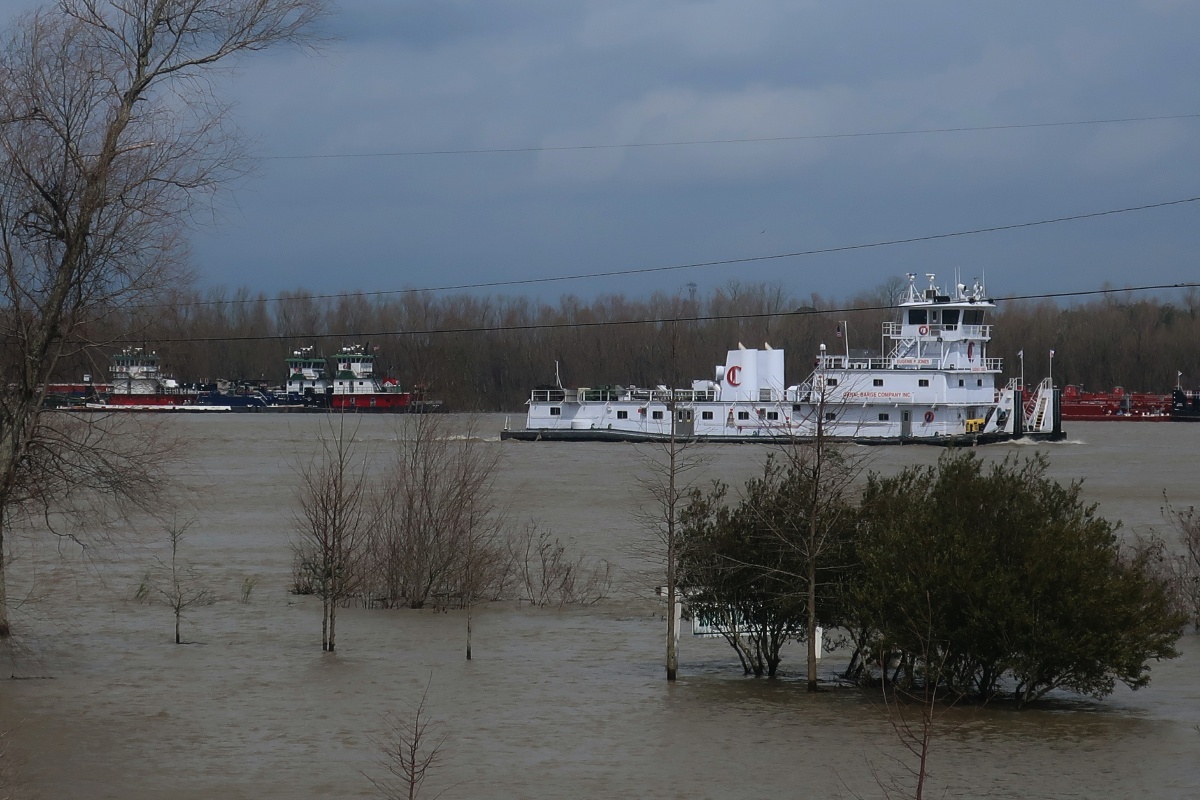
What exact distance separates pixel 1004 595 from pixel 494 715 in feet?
18.8

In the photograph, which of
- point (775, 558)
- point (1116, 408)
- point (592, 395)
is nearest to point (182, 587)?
point (775, 558)

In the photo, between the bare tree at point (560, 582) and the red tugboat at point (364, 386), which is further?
the red tugboat at point (364, 386)

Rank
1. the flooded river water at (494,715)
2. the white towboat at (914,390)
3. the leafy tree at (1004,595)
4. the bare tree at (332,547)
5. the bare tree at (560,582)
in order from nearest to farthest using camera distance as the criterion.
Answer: the flooded river water at (494,715), the leafy tree at (1004,595), the bare tree at (332,547), the bare tree at (560,582), the white towboat at (914,390)

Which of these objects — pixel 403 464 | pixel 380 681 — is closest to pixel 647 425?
pixel 403 464

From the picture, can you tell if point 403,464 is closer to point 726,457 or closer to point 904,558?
point 904,558

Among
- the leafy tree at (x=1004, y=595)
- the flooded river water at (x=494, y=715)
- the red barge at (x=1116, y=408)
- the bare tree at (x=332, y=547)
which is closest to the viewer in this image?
the flooded river water at (x=494, y=715)

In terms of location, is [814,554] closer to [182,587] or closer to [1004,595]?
[1004,595]

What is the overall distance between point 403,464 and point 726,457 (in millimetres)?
46323

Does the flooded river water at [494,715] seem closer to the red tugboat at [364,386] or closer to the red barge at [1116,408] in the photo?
the red barge at [1116,408]

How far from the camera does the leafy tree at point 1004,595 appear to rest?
14.6m

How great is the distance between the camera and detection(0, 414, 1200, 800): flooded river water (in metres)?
12.8

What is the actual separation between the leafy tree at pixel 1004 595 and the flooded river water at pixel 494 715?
0.66 meters

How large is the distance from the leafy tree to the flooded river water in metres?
0.66

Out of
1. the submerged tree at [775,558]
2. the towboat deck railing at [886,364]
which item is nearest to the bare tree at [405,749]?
the submerged tree at [775,558]
